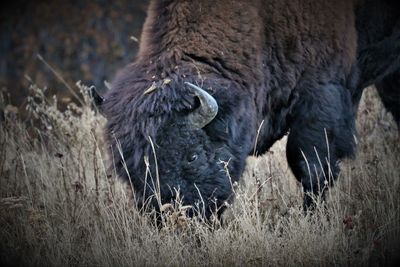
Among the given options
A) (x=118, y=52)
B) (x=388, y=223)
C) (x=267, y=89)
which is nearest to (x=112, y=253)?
(x=267, y=89)

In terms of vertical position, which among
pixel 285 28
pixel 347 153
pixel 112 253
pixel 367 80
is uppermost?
pixel 285 28

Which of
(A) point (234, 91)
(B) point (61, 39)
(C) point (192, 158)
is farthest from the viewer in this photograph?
(B) point (61, 39)

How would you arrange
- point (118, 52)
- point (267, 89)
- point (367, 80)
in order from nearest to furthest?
point (267, 89), point (367, 80), point (118, 52)

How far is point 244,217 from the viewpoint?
4.70 m

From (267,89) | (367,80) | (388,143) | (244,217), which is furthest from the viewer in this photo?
(388,143)

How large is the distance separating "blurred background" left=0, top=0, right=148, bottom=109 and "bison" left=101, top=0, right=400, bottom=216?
919 centimetres

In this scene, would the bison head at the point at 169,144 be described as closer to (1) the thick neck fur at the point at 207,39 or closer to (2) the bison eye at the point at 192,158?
(2) the bison eye at the point at 192,158

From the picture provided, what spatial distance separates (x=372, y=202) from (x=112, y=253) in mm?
2370

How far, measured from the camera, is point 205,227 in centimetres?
457

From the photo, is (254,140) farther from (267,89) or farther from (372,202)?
(372,202)

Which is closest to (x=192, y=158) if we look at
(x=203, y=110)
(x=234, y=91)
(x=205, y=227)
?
(x=203, y=110)

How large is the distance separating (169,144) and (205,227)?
28.3 inches

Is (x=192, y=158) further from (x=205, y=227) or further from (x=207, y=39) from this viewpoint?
(x=207, y=39)

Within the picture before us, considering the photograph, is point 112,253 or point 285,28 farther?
point 285,28
